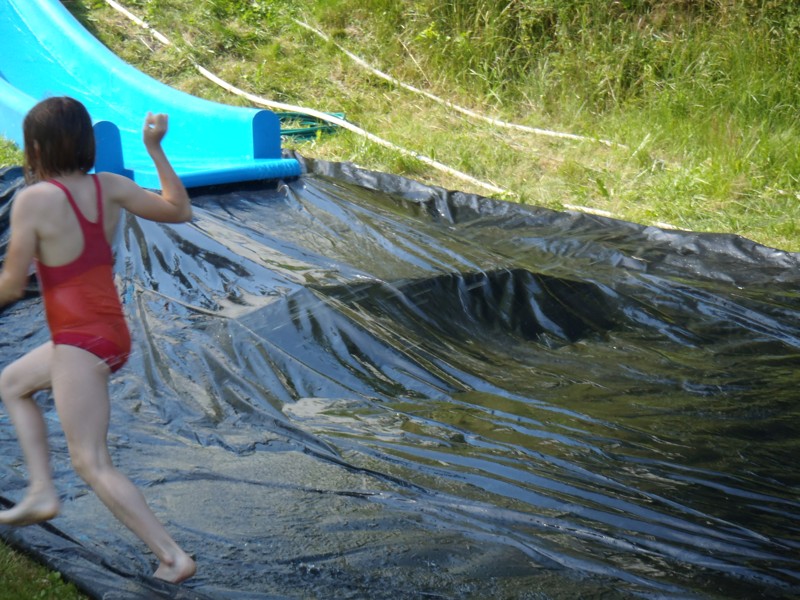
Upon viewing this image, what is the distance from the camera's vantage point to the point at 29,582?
2.36m

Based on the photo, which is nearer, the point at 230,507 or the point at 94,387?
the point at 94,387

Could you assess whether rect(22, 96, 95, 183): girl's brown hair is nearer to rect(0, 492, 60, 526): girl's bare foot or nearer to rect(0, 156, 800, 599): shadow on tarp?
rect(0, 492, 60, 526): girl's bare foot

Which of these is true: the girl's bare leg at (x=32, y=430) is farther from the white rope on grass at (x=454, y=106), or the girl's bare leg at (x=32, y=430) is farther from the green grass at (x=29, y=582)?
the white rope on grass at (x=454, y=106)

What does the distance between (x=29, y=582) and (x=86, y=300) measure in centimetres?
76

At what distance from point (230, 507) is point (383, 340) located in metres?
1.38

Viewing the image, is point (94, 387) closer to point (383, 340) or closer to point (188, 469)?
point (188, 469)

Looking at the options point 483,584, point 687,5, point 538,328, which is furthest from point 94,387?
point 687,5

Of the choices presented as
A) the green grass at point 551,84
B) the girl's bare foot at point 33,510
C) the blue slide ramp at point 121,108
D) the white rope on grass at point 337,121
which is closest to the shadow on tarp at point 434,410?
the girl's bare foot at point 33,510

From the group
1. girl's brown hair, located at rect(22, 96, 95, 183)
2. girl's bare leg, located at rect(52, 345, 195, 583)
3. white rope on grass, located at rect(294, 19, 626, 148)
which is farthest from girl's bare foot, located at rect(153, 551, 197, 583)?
white rope on grass, located at rect(294, 19, 626, 148)

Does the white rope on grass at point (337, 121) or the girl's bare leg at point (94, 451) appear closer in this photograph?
the girl's bare leg at point (94, 451)

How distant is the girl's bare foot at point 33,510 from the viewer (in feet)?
7.46

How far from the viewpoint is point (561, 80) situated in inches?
347

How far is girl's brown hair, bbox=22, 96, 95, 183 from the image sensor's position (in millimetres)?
2246

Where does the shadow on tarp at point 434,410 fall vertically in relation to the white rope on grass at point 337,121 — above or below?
below
